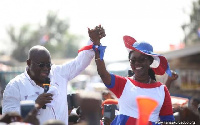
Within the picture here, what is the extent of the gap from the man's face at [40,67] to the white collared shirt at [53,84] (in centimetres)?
7

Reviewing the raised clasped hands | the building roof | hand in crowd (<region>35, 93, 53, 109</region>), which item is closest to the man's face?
hand in crowd (<region>35, 93, 53, 109</region>)

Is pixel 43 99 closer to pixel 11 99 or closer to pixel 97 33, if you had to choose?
pixel 11 99

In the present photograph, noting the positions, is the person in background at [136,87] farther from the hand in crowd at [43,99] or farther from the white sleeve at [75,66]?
the hand in crowd at [43,99]

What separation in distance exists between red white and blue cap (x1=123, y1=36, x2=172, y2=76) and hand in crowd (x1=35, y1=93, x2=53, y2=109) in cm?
95

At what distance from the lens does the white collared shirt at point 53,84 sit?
468 cm

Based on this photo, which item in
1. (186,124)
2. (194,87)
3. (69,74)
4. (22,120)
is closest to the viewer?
(22,120)

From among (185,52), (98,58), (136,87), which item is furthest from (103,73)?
(185,52)

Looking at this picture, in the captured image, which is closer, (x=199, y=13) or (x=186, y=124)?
(x=186, y=124)

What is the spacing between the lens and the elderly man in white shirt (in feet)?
15.3

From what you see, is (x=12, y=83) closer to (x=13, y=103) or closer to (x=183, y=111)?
(x=13, y=103)

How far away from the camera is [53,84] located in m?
4.88

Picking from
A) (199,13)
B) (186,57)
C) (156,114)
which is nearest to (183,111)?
(156,114)

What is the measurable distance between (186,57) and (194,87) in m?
2.70

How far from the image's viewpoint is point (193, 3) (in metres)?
48.8
